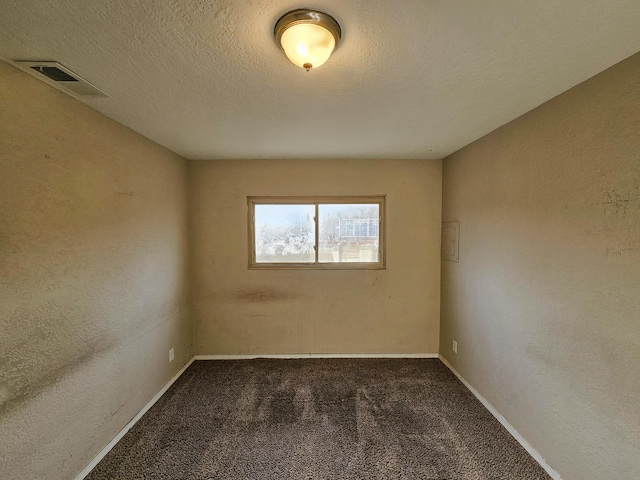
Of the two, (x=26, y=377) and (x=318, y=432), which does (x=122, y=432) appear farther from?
(x=318, y=432)

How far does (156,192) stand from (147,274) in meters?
0.78

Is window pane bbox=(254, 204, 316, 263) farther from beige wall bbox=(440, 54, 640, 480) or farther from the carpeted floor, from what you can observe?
beige wall bbox=(440, 54, 640, 480)

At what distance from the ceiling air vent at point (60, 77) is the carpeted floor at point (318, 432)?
7.92ft

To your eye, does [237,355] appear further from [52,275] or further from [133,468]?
[52,275]

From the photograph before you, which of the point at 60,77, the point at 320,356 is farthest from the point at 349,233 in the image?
the point at 60,77

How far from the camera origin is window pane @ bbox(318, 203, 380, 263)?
10.2 feet

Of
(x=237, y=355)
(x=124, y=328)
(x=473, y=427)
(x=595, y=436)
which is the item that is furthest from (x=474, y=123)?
(x=237, y=355)

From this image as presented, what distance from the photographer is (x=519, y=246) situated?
1901mm

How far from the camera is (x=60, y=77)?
1384 millimetres

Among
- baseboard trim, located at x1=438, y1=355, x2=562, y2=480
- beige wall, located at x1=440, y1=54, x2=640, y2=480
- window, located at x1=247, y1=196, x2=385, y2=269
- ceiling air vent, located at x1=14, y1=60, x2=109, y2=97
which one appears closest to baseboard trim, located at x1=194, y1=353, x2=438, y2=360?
baseboard trim, located at x1=438, y1=355, x2=562, y2=480

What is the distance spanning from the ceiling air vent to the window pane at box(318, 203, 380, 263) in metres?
2.19

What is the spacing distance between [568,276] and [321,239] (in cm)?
219

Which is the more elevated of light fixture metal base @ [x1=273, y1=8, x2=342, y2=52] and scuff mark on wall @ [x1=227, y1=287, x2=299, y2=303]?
light fixture metal base @ [x1=273, y1=8, x2=342, y2=52]

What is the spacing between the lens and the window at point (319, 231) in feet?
10.2
